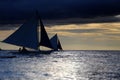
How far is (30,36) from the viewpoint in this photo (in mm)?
127625

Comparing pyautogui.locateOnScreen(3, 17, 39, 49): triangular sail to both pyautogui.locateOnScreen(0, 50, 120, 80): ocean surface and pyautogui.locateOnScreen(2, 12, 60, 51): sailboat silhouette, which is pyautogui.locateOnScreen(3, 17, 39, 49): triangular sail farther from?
Result: pyautogui.locateOnScreen(0, 50, 120, 80): ocean surface

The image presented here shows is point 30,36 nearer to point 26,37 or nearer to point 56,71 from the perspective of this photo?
point 26,37

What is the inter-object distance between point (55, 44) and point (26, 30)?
71.3 m

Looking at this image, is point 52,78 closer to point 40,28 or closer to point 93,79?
point 93,79

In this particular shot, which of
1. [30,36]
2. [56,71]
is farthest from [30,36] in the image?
[56,71]

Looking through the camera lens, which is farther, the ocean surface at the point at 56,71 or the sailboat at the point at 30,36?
the sailboat at the point at 30,36

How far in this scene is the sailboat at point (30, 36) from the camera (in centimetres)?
12506

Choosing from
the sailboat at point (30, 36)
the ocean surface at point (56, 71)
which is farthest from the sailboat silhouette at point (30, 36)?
the ocean surface at point (56, 71)

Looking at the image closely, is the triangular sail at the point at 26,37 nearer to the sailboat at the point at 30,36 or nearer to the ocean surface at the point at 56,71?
the sailboat at the point at 30,36

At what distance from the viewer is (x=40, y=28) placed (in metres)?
135

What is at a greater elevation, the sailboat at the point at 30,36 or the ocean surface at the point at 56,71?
the sailboat at the point at 30,36

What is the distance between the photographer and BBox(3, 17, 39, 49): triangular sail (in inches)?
4921

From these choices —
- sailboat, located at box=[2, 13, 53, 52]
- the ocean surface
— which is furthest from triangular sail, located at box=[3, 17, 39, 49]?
the ocean surface

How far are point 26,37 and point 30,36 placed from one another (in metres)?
1.25
